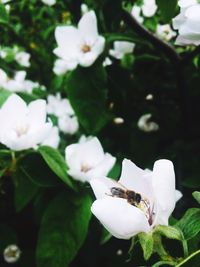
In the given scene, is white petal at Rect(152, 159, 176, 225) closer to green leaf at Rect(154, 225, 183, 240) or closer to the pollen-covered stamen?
green leaf at Rect(154, 225, 183, 240)

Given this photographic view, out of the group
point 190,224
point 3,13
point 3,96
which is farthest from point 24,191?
point 190,224

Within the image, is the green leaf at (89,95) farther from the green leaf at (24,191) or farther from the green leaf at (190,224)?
the green leaf at (190,224)

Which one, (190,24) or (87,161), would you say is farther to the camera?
(87,161)

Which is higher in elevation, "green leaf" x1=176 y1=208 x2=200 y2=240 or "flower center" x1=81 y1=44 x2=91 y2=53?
"flower center" x1=81 y1=44 x2=91 y2=53

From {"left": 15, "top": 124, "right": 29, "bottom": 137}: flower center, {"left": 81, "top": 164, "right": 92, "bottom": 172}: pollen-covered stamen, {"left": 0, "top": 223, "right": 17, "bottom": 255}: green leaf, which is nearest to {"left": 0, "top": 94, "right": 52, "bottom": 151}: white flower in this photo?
{"left": 15, "top": 124, "right": 29, "bottom": 137}: flower center

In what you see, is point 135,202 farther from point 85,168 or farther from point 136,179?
point 85,168

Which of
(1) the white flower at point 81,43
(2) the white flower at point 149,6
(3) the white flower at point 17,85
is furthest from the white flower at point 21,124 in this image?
(2) the white flower at point 149,6
